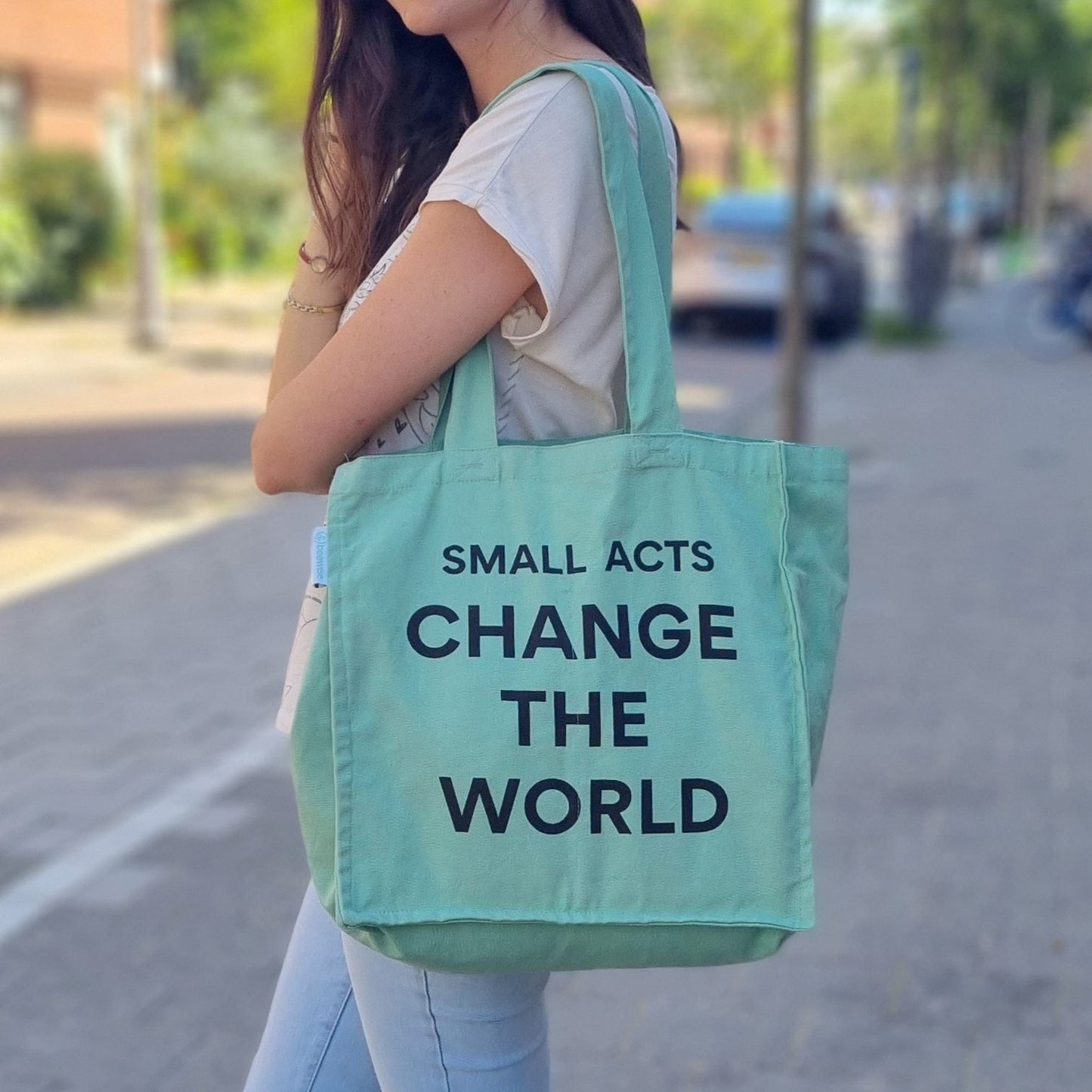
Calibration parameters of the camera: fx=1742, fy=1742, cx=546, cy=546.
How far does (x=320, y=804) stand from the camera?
1494 millimetres

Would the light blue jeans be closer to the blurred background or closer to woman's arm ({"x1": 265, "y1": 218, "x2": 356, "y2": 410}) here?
woman's arm ({"x1": 265, "y1": 218, "x2": 356, "y2": 410})

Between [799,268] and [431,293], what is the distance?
8369mm

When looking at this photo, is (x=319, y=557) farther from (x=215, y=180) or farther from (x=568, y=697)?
(x=215, y=180)

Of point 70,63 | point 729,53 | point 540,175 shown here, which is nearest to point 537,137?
point 540,175

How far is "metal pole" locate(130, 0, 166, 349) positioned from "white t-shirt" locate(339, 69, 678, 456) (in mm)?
14948

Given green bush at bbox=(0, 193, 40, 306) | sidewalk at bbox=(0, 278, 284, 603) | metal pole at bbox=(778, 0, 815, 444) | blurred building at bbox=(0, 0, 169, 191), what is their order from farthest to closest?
blurred building at bbox=(0, 0, 169, 191) < green bush at bbox=(0, 193, 40, 306) < metal pole at bbox=(778, 0, 815, 444) < sidewalk at bbox=(0, 278, 284, 603)

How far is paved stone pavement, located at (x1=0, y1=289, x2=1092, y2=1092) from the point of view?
3129 mm

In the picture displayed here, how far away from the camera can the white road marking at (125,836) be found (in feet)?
12.3

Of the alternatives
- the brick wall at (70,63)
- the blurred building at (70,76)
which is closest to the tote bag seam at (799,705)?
the blurred building at (70,76)

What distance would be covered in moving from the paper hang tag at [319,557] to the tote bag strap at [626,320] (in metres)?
0.13

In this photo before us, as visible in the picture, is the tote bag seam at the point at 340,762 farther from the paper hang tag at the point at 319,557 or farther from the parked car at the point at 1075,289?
the parked car at the point at 1075,289

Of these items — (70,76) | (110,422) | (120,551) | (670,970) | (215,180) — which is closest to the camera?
(670,970)

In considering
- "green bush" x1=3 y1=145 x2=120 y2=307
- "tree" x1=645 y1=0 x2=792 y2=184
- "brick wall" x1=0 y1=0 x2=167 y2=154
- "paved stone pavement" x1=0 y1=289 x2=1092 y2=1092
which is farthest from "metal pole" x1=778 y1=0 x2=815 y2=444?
"tree" x1=645 y1=0 x2=792 y2=184

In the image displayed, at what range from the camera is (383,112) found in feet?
5.77
